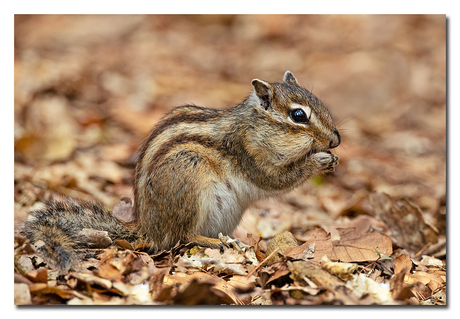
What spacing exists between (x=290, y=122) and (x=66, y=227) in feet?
7.11

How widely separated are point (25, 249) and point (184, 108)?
206 cm

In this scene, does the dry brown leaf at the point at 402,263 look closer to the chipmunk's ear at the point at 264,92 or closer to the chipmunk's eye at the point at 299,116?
the chipmunk's eye at the point at 299,116

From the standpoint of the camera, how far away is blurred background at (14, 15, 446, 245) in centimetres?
644

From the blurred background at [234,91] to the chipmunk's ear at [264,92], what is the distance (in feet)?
5.13

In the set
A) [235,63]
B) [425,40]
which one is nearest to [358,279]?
[235,63]

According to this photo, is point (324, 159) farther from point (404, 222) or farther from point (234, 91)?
point (234, 91)

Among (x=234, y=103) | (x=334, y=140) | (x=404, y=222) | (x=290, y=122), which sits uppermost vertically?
(x=234, y=103)

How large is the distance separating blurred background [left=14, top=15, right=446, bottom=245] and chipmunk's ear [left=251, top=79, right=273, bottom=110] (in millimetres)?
1562

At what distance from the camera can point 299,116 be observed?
4219 mm

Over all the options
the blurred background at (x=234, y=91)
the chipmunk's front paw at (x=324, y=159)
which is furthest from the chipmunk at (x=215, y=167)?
the blurred background at (x=234, y=91)

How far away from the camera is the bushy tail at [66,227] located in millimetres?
3457

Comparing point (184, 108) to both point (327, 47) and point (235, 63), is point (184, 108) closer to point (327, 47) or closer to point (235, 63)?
point (235, 63)

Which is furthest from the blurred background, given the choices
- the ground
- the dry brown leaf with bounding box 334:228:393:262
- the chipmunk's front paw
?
the chipmunk's front paw

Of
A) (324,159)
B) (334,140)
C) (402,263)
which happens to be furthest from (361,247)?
(334,140)
